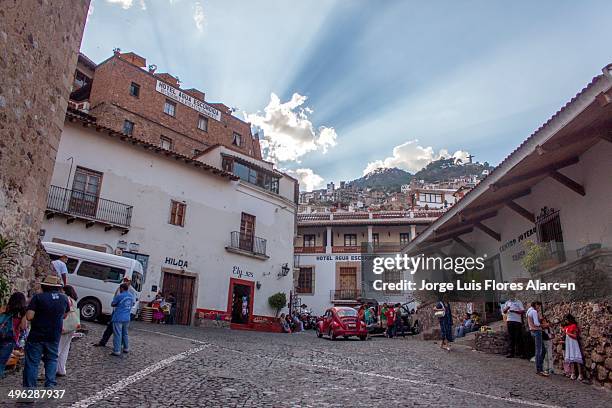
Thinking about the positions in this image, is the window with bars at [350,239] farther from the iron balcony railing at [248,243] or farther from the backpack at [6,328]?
the backpack at [6,328]

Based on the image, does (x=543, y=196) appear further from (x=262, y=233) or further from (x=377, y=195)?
(x=377, y=195)

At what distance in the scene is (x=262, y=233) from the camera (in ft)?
84.4

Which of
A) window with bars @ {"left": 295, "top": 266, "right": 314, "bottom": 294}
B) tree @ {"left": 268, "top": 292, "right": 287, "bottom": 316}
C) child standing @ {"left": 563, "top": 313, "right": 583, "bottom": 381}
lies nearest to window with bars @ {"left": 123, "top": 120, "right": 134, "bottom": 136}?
tree @ {"left": 268, "top": 292, "right": 287, "bottom": 316}

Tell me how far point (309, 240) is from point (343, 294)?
5.43 metres

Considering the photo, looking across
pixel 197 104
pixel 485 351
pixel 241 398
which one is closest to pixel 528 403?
pixel 241 398

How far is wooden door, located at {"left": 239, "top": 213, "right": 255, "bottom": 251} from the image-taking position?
24.6m

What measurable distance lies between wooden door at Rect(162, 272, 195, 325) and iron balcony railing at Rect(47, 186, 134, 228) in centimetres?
330

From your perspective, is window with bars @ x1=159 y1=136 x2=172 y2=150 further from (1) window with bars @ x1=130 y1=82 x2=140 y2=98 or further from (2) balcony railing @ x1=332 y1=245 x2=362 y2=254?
(2) balcony railing @ x1=332 y1=245 x2=362 y2=254

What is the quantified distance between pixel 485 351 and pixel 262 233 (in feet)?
50.5

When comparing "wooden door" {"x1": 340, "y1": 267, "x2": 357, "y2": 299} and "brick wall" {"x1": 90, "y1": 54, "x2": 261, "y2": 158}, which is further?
"wooden door" {"x1": 340, "y1": 267, "x2": 357, "y2": 299}

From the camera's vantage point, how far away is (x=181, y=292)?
21.3 m

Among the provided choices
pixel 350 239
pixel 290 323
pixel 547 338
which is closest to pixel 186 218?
pixel 290 323

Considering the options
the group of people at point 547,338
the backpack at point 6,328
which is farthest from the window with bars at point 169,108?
the backpack at point 6,328

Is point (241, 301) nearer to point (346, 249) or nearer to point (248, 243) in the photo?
point (248, 243)
